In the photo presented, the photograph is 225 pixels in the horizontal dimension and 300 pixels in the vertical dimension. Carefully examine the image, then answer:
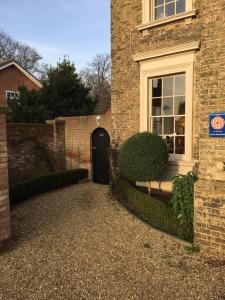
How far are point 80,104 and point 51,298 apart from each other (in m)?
12.4

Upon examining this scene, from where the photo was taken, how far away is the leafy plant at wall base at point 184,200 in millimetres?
4961

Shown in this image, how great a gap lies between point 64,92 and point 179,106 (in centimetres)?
836

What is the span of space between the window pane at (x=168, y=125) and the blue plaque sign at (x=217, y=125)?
3.08 meters

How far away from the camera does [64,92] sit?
14367mm

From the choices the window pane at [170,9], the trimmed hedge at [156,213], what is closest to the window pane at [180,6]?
the window pane at [170,9]

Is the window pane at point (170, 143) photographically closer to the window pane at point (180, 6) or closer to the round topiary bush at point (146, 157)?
the round topiary bush at point (146, 157)

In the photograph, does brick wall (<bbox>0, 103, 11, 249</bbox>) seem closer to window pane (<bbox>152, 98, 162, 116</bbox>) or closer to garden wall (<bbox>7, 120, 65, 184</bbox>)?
window pane (<bbox>152, 98, 162, 116</bbox>)

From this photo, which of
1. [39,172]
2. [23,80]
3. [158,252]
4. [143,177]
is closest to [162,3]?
[143,177]

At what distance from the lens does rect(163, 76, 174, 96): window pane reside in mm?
7332

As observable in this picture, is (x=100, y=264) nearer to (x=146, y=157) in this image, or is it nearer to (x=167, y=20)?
(x=146, y=157)

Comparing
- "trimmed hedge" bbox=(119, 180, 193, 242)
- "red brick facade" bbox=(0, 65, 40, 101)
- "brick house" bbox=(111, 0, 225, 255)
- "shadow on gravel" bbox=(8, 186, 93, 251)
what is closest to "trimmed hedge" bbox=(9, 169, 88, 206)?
"shadow on gravel" bbox=(8, 186, 93, 251)

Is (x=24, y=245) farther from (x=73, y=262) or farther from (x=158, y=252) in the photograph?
(x=158, y=252)

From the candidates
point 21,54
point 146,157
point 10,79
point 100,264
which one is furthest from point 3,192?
point 21,54

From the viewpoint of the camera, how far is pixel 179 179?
5.29 metres
